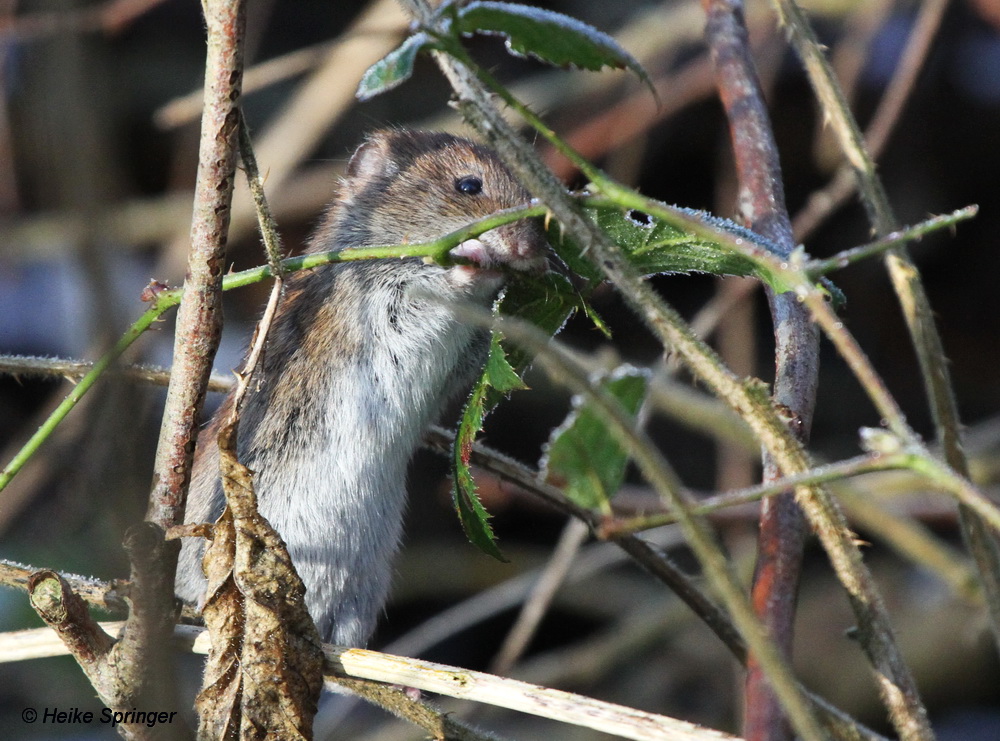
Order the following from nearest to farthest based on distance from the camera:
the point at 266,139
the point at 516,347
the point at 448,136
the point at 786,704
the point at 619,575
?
the point at 786,704 < the point at 516,347 < the point at 448,136 < the point at 266,139 < the point at 619,575

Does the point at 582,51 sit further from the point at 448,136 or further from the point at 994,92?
the point at 994,92

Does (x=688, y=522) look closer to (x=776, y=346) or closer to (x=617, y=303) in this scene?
(x=776, y=346)

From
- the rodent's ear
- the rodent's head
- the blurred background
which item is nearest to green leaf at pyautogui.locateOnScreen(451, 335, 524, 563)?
the rodent's head

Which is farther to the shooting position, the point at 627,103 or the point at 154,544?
the point at 627,103

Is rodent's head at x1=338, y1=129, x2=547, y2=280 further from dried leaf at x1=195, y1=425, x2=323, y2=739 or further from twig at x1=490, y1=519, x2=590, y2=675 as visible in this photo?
dried leaf at x1=195, y1=425, x2=323, y2=739

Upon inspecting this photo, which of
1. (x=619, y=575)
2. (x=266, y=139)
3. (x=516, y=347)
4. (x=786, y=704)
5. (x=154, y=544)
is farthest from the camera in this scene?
(x=619, y=575)

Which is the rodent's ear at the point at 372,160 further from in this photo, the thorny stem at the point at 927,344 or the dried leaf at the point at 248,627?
the dried leaf at the point at 248,627

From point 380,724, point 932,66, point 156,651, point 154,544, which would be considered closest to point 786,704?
point 156,651

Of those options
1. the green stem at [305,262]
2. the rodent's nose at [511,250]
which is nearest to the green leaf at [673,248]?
the green stem at [305,262]
